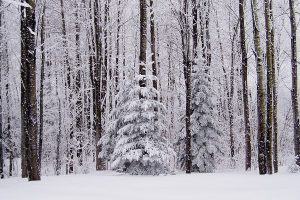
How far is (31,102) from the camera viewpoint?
10508 millimetres

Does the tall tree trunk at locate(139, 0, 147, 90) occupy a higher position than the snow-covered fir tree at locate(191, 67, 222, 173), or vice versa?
the tall tree trunk at locate(139, 0, 147, 90)

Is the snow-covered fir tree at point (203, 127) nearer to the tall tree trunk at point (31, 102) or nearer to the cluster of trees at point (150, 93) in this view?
the cluster of trees at point (150, 93)

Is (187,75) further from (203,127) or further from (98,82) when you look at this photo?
(98,82)

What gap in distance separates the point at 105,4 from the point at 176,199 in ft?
49.7

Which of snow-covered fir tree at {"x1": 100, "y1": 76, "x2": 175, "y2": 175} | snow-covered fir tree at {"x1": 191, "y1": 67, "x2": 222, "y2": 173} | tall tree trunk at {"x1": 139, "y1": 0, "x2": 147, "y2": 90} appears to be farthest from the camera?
snow-covered fir tree at {"x1": 191, "y1": 67, "x2": 222, "y2": 173}

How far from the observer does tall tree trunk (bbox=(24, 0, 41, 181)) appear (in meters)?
10.4

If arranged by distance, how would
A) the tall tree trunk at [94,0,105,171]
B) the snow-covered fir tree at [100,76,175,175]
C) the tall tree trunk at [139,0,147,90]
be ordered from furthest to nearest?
the tall tree trunk at [94,0,105,171] → the tall tree trunk at [139,0,147,90] → the snow-covered fir tree at [100,76,175,175]

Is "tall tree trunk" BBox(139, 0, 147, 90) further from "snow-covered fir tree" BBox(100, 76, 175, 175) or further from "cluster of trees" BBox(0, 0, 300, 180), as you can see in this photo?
"snow-covered fir tree" BBox(100, 76, 175, 175)

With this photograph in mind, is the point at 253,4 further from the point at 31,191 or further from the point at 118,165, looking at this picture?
the point at 31,191

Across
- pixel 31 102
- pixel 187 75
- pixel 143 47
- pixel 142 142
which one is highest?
pixel 143 47

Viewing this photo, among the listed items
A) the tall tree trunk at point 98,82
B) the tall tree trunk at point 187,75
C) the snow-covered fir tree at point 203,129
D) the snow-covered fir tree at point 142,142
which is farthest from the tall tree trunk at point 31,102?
the snow-covered fir tree at point 203,129

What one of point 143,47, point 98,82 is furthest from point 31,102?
point 98,82

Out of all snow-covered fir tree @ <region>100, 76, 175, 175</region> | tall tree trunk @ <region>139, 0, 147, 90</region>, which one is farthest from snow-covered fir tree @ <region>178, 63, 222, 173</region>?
snow-covered fir tree @ <region>100, 76, 175, 175</region>

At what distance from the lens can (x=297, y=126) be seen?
1484cm
